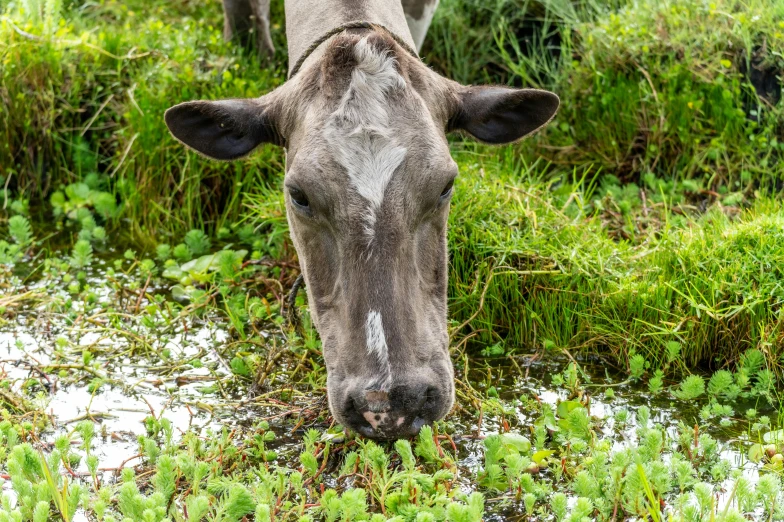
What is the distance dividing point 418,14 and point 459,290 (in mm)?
2386

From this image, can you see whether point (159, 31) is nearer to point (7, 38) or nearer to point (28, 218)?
point (7, 38)

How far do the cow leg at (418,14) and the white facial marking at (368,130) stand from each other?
276cm

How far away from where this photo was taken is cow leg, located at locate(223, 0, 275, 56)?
331 inches

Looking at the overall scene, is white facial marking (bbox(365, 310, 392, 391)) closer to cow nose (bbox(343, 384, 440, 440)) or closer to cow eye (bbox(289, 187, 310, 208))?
cow nose (bbox(343, 384, 440, 440))

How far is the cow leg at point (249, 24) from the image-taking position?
841cm

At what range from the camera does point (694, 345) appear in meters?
5.79

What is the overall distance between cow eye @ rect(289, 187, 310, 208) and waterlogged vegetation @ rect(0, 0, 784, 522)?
1046 millimetres

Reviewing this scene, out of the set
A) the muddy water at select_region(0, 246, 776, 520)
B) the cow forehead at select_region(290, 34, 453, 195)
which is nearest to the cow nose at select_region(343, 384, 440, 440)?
the muddy water at select_region(0, 246, 776, 520)

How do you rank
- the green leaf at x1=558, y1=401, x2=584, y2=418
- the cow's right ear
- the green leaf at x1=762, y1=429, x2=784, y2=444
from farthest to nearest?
the cow's right ear → the green leaf at x1=558, y1=401, x2=584, y2=418 → the green leaf at x1=762, y1=429, x2=784, y2=444

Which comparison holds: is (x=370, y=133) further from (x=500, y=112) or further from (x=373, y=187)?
(x=500, y=112)

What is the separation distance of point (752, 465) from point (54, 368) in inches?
147

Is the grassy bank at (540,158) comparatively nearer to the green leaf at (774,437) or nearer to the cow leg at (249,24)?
the cow leg at (249,24)

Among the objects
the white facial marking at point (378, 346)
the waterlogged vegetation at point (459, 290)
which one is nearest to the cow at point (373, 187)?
the white facial marking at point (378, 346)

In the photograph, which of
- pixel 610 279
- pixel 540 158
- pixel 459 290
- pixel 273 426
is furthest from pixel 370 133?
pixel 540 158
